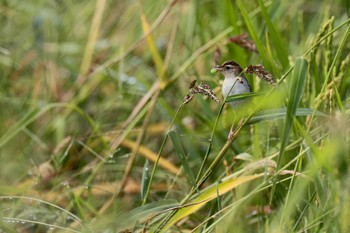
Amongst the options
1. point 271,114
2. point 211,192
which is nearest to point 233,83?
point 271,114

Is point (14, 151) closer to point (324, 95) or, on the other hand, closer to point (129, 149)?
point (129, 149)

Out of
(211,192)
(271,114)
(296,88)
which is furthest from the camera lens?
(211,192)

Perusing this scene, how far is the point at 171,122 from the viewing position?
6.67ft

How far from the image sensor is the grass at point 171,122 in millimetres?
1735

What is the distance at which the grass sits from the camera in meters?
1.74

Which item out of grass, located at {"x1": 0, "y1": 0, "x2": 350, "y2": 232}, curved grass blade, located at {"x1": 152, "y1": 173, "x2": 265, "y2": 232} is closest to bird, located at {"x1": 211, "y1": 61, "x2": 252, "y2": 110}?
grass, located at {"x1": 0, "y1": 0, "x2": 350, "y2": 232}

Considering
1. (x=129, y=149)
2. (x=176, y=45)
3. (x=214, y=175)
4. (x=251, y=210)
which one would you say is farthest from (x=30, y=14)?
(x=251, y=210)

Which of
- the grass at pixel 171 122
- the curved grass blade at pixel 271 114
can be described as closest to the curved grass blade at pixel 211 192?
the grass at pixel 171 122

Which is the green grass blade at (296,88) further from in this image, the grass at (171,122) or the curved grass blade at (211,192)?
the curved grass blade at (211,192)

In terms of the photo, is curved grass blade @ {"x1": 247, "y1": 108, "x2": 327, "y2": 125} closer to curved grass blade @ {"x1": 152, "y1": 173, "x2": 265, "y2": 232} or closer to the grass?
the grass

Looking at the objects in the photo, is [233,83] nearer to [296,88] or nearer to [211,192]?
[296,88]

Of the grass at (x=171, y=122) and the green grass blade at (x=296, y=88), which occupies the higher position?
the green grass blade at (x=296, y=88)

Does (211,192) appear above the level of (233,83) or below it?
below

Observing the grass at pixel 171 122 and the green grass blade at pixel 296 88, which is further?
the grass at pixel 171 122
